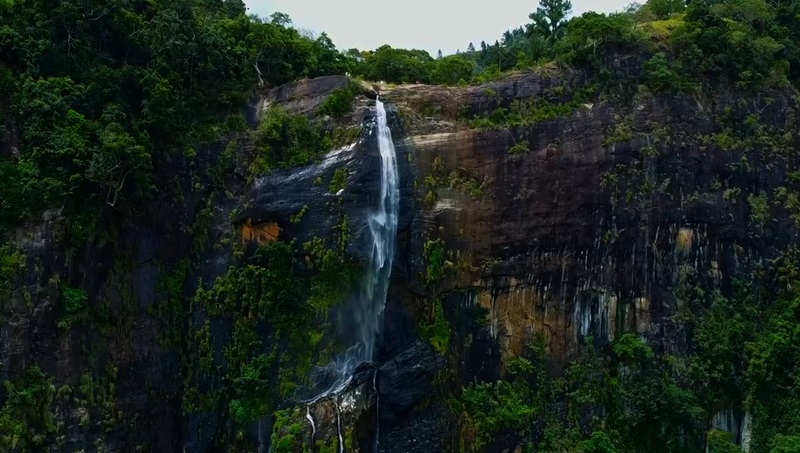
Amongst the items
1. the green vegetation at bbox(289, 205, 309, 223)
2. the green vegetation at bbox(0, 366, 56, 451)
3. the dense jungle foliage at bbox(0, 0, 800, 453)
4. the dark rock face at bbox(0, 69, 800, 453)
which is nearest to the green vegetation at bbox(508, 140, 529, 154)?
the dark rock face at bbox(0, 69, 800, 453)

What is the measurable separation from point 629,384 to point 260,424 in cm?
924

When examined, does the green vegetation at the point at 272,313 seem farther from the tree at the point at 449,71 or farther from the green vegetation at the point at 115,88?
the tree at the point at 449,71

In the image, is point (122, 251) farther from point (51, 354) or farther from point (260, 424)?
point (260, 424)

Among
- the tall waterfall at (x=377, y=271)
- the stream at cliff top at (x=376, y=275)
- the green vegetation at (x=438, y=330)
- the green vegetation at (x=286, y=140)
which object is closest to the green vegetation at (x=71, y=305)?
the green vegetation at (x=286, y=140)

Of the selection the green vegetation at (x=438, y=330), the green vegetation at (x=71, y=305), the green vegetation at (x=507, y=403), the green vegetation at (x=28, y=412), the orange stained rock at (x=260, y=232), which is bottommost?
the green vegetation at (x=507, y=403)

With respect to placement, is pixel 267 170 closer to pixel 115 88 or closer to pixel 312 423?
pixel 115 88

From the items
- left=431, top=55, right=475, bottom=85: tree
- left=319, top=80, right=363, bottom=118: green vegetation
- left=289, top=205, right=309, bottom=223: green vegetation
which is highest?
left=431, top=55, right=475, bottom=85: tree

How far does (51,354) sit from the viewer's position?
46.8 ft

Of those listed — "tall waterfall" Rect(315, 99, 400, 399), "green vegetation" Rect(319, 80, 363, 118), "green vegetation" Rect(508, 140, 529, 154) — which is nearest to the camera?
"tall waterfall" Rect(315, 99, 400, 399)

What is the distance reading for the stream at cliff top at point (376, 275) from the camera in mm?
16562

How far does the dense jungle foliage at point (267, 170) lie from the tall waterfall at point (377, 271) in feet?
2.16

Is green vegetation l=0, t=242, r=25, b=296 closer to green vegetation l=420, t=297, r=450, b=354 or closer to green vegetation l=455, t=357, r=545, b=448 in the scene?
green vegetation l=420, t=297, r=450, b=354

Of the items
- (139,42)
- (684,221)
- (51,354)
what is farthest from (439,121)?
(51,354)

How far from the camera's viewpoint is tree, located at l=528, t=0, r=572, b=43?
24828 mm
